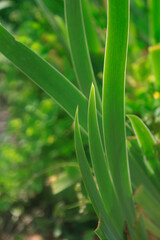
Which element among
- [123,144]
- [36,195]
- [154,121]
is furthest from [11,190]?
[123,144]

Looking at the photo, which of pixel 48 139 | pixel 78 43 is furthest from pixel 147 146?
pixel 48 139

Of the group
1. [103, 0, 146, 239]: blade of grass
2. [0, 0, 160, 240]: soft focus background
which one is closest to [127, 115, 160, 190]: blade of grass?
[103, 0, 146, 239]: blade of grass

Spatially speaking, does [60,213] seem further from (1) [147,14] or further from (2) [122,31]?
(1) [147,14]

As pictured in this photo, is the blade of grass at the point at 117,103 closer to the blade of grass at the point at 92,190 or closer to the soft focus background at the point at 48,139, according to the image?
the blade of grass at the point at 92,190

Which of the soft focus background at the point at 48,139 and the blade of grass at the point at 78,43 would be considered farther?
the soft focus background at the point at 48,139

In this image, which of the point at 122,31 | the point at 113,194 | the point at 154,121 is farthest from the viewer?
the point at 154,121

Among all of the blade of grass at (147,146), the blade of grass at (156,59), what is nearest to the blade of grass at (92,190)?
the blade of grass at (147,146)
